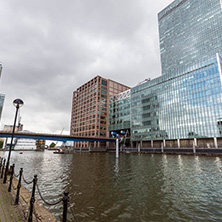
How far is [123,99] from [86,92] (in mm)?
40903

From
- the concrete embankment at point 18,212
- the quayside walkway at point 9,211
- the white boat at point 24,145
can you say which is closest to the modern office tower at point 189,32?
the concrete embankment at point 18,212

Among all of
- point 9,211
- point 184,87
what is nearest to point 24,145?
point 184,87

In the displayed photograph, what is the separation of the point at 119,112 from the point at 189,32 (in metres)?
87.1

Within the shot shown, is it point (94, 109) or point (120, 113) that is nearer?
point (120, 113)

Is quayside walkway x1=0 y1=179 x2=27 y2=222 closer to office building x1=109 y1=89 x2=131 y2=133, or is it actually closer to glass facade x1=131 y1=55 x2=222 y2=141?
glass facade x1=131 y1=55 x2=222 y2=141

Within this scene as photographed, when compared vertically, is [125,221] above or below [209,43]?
below

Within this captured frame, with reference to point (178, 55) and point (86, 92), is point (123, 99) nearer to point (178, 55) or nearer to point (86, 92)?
point (86, 92)

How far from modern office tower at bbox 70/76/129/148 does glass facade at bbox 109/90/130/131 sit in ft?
19.1

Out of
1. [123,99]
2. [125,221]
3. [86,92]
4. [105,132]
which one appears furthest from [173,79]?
[125,221]

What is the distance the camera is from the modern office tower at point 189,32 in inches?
4055

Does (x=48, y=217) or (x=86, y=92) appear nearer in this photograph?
(x=48, y=217)

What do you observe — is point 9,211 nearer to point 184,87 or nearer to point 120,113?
point 184,87

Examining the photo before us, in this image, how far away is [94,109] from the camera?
118625 millimetres

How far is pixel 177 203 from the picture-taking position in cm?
855
